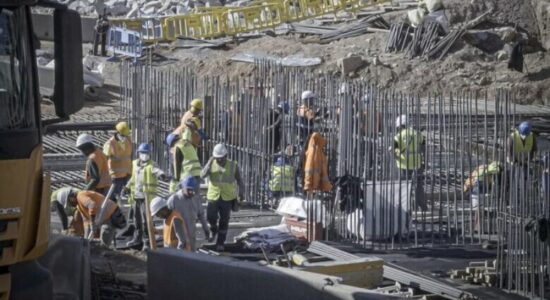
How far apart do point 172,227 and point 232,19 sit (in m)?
26.7

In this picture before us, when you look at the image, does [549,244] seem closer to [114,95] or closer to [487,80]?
[487,80]

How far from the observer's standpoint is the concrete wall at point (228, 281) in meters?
10.7

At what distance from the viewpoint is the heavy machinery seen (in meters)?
9.14

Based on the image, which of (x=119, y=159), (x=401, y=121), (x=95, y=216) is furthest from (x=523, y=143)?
(x=95, y=216)

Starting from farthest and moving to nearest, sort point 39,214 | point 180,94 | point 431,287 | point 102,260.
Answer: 1. point 180,94
2. point 102,260
3. point 431,287
4. point 39,214

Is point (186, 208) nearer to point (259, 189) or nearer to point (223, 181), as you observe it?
point (223, 181)

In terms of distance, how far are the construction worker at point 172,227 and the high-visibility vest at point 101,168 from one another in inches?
101

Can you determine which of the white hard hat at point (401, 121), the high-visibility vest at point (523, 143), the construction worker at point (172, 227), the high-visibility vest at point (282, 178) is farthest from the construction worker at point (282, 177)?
the construction worker at point (172, 227)

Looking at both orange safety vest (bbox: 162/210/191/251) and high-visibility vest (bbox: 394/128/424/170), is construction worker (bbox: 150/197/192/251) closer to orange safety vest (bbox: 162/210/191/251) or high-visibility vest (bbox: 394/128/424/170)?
orange safety vest (bbox: 162/210/191/251)

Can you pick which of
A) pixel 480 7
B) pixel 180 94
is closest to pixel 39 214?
pixel 180 94

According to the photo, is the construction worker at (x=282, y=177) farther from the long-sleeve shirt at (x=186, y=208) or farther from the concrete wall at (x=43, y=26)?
the concrete wall at (x=43, y=26)

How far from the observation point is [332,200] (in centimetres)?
1802

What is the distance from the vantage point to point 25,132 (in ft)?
30.6

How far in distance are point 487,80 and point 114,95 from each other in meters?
10.9
